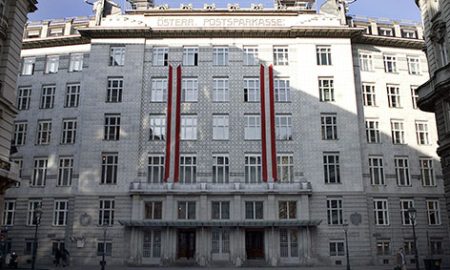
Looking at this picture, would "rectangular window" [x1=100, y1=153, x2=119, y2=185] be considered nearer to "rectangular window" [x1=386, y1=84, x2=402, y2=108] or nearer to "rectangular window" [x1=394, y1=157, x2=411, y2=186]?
"rectangular window" [x1=394, y1=157, x2=411, y2=186]

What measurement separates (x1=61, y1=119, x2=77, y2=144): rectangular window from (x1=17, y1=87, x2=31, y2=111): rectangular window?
209 inches

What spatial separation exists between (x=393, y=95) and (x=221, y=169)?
21144 millimetres

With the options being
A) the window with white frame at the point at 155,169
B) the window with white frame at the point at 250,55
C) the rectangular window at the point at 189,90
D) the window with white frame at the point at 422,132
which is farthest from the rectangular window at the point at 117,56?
the window with white frame at the point at 422,132

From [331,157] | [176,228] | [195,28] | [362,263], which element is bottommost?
[362,263]

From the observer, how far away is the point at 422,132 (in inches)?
1716

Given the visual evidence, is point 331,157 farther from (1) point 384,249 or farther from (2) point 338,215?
(1) point 384,249

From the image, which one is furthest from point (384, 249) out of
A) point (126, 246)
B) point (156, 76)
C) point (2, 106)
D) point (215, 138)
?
point (2, 106)

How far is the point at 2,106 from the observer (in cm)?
2581

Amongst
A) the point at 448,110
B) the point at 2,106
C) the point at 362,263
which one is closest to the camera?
the point at 2,106

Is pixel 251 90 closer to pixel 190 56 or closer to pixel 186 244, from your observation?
pixel 190 56

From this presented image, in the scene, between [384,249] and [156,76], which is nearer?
[384,249]

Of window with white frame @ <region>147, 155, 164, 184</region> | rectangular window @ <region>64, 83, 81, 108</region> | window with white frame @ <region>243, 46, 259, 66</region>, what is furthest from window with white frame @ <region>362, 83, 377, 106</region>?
rectangular window @ <region>64, 83, 81, 108</region>

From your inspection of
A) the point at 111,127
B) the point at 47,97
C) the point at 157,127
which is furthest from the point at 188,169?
the point at 47,97

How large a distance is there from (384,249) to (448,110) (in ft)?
56.7
